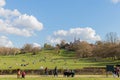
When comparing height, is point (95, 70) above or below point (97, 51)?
below

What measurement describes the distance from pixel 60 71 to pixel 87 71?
6546mm

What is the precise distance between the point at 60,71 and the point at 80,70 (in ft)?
15.9

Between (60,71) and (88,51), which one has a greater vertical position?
(88,51)

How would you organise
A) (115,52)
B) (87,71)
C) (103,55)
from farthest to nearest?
(103,55)
(115,52)
(87,71)

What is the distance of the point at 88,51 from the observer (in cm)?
19738

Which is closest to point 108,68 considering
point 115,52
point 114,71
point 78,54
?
point 114,71

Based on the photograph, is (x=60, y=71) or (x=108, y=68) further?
(x=60, y=71)

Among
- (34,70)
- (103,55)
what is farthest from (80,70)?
(103,55)

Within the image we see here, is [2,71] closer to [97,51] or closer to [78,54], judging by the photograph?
[97,51]

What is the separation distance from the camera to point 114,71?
57.7m


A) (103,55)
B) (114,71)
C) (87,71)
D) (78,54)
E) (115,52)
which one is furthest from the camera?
(78,54)

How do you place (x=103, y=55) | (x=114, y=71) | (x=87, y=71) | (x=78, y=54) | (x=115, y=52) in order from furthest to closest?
(x=78, y=54)
(x=103, y=55)
(x=115, y=52)
(x=87, y=71)
(x=114, y=71)

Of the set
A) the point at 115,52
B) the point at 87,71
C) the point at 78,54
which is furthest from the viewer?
the point at 78,54

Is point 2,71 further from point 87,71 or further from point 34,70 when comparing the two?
point 87,71
